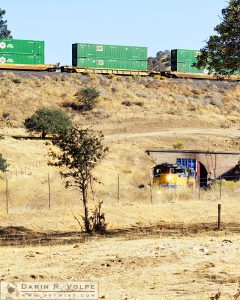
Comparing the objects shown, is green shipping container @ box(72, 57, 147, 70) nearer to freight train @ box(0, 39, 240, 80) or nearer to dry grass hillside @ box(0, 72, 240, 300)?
freight train @ box(0, 39, 240, 80)

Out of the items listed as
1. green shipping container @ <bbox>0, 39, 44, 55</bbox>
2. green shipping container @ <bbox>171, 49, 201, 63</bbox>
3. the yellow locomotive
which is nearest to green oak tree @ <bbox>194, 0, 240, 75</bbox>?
the yellow locomotive

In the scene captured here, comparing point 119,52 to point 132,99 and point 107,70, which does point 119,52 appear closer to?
point 107,70

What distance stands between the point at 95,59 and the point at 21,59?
11898 mm

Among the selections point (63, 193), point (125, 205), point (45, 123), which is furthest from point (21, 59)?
point (125, 205)

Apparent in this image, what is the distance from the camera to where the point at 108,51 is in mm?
92562

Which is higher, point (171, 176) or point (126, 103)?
point (126, 103)

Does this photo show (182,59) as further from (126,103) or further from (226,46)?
(226,46)

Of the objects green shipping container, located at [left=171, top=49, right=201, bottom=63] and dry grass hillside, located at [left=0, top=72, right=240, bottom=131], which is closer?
dry grass hillside, located at [left=0, top=72, right=240, bottom=131]

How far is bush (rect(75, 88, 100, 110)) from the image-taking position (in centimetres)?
8100

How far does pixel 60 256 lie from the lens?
762 inches

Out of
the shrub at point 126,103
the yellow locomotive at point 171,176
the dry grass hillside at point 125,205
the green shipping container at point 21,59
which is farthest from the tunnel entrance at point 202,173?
the green shipping container at point 21,59

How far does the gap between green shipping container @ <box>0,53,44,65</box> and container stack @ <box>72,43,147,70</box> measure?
241 inches

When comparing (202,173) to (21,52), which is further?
(21,52)

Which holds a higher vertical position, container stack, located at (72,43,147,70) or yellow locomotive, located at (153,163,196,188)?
container stack, located at (72,43,147,70)
